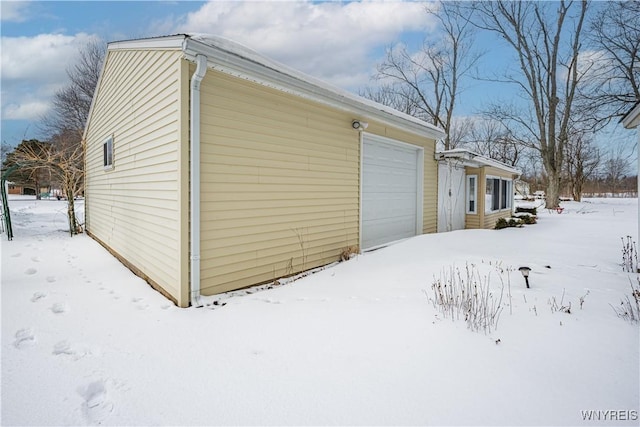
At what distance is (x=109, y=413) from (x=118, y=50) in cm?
662

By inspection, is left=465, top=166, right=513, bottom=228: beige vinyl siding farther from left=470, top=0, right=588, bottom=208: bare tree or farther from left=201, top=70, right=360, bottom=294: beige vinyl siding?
left=470, top=0, right=588, bottom=208: bare tree

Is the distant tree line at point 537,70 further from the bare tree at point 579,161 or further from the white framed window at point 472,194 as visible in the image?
the white framed window at point 472,194

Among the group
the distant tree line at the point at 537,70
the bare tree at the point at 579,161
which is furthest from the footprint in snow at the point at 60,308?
the bare tree at the point at 579,161

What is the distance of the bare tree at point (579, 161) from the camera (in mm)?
28703

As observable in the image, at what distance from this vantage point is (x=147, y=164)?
16.0 feet

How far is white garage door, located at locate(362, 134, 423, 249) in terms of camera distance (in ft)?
23.0

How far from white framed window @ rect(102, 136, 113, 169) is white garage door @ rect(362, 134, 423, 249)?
5.37 m

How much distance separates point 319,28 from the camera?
34.2ft

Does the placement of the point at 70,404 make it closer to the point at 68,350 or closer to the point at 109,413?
the point at 109,413

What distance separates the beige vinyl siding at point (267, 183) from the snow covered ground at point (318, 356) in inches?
24.1

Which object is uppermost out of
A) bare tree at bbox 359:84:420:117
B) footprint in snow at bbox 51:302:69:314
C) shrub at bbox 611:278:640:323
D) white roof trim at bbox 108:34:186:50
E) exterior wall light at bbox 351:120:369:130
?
bare tree at bbox 359:84:420:117

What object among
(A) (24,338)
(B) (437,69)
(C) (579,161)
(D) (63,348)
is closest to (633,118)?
(D) (63,348)

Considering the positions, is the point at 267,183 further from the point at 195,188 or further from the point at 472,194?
the point at 472,194

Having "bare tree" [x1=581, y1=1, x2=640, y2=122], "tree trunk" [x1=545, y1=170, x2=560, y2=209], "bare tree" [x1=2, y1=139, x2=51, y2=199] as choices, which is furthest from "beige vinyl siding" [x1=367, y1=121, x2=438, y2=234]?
"tree trunk" [x1=545, y1=170, x2=560, y2=209]
